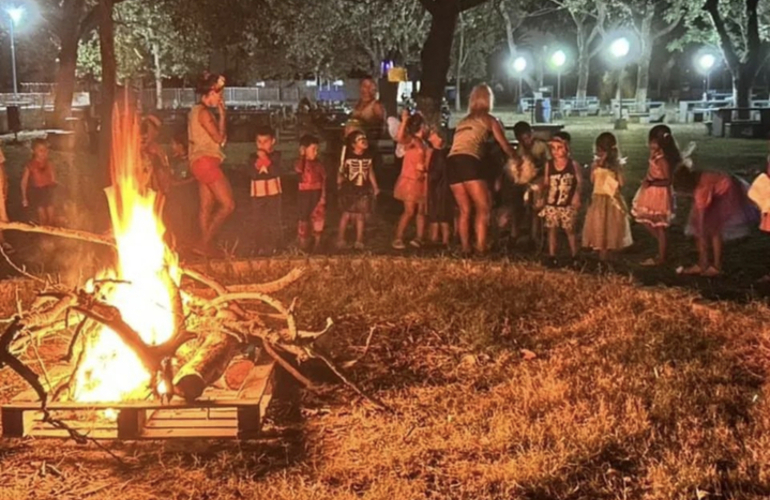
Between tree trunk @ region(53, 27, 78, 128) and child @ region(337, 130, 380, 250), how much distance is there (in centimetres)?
2471

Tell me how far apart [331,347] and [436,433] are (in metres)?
1.86

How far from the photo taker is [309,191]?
1014 centimetres

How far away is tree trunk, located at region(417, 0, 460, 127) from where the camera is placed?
52.3 ft

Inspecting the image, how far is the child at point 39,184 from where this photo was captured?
452 inches

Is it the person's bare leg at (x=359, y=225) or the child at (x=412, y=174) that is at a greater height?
the child at (x=412, y=174)

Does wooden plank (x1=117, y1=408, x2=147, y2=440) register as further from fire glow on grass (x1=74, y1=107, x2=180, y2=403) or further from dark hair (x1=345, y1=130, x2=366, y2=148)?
dark hair (x1=345, y1=130, x2=366, y2=148)

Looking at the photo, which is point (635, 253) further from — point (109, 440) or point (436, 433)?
point (109, 440)

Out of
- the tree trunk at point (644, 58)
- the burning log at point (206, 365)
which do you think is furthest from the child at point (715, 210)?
the tree trunk at point (644, 58)

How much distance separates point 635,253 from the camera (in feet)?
32.9

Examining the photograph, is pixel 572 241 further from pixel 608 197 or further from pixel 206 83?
pixel 206 83

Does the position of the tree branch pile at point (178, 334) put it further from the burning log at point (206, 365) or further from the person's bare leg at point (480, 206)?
the person's bare leg at point (480, 206)

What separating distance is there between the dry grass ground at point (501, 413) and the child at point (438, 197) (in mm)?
2528

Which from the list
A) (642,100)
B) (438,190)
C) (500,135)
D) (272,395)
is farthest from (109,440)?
(642,100)

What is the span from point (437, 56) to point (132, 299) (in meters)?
11.1
